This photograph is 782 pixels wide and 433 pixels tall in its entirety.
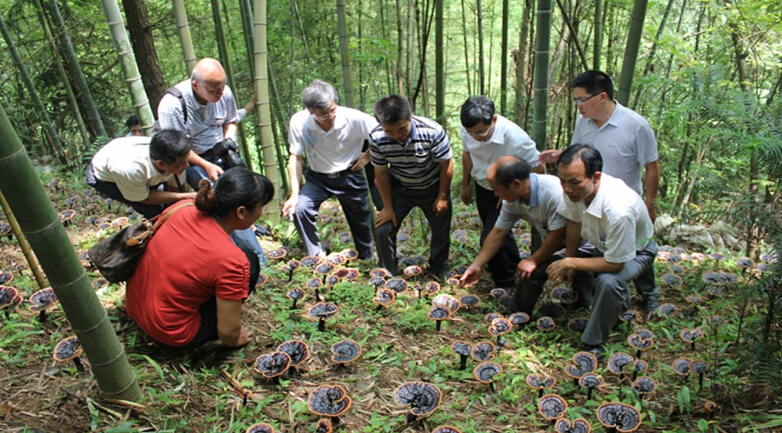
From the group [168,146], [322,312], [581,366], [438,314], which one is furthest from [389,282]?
[168,146]

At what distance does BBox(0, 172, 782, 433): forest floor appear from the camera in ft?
8.46

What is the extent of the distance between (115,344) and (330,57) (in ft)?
24.2

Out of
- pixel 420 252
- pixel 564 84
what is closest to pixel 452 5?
pixel 564 84

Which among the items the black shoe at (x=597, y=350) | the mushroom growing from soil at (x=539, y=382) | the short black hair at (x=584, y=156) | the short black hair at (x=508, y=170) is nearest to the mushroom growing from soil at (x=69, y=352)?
the mushroom growing from soil at (x=539, y=382)

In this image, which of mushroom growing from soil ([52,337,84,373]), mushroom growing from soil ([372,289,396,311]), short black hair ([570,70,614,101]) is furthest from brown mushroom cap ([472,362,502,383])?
mushroom growing from soil ([52,337,84,373])

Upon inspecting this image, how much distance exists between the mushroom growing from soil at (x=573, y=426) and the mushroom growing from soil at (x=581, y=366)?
0.48m

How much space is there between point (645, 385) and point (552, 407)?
0.62m

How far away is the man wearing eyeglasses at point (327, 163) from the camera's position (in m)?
4.41

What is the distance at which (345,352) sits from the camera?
123 inches

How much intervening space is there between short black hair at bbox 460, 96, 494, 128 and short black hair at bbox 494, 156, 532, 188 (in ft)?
1.40

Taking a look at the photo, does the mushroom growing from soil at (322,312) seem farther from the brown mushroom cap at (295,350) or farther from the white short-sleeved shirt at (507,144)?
the white short-sleeved shirt at (507,144)

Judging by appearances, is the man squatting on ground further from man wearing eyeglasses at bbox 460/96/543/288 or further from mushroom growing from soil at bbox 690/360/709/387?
mushroom growing from soil at bbox 690/360/709/387

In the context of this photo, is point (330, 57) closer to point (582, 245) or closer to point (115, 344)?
point (582, 245)

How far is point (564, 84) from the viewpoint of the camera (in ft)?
21.5
